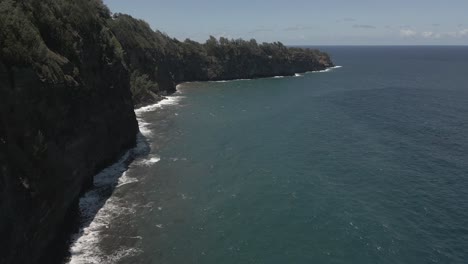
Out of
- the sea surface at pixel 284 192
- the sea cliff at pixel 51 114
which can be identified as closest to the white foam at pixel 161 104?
the sea surface at pixel 284 192

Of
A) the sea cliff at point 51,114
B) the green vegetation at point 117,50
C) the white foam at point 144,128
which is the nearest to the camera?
the sea cliff at point 51,114

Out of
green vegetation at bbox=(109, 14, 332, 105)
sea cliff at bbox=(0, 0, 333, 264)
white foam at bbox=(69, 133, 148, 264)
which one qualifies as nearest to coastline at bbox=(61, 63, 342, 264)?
white foam at bbox=(69, 133, 148, 264)

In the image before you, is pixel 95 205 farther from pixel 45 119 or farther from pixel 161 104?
pixel 161 104

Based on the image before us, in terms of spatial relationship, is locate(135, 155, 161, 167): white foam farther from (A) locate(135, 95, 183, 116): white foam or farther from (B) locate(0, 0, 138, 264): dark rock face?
(A) locate(135, 95, 183, 116): white foam

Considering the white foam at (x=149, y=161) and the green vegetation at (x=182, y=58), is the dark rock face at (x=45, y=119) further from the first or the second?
the green vegetation at (x=182, y=58)

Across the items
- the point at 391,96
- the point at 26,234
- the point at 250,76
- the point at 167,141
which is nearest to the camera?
the point at 26,234

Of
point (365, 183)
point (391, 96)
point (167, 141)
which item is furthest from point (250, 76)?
point (365, 183)

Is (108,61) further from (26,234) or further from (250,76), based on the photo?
(250,76)
